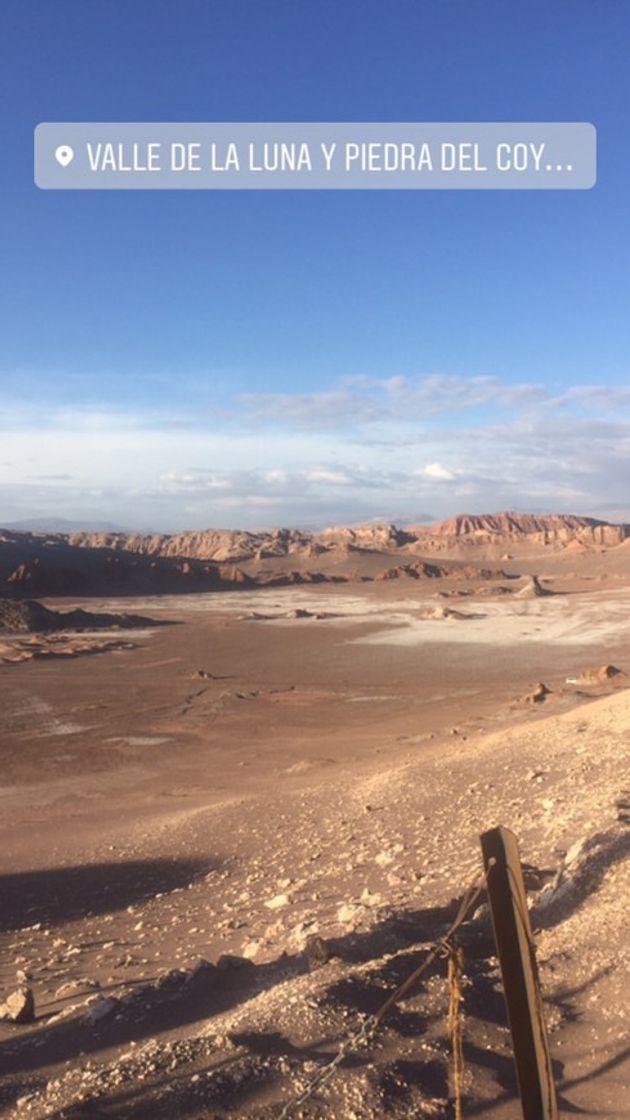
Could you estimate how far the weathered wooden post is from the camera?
2.54m

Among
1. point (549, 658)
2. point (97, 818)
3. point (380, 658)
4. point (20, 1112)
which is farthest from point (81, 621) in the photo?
point (20, 1112)

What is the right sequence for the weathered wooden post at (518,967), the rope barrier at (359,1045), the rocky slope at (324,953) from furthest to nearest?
1. the rocky slope at (324,953)
2. the rope barrier at (359,1045)
3. the weathered wooden post at (518,967)

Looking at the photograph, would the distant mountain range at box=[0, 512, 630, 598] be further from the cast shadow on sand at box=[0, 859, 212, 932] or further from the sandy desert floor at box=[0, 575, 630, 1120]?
the cast shadow on sand at box=[0, 859, 212, 932]

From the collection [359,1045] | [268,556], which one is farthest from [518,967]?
[268,556]

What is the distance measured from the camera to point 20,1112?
4219 mm

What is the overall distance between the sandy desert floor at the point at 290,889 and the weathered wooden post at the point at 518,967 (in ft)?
5.93

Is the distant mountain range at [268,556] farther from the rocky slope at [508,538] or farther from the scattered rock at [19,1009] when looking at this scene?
the scattered rock at [19,1009]

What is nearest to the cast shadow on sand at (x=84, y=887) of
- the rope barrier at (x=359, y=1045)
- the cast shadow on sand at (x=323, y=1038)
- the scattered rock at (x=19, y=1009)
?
the scattered rock at (x=19, y=1009)

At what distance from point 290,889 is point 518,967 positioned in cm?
734

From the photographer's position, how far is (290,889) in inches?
374

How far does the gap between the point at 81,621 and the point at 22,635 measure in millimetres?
4275

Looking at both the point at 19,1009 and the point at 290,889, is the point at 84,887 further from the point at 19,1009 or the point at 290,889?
the point at 19,1009

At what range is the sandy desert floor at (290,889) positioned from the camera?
4.45 meters

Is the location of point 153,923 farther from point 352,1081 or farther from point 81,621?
point 81,621
